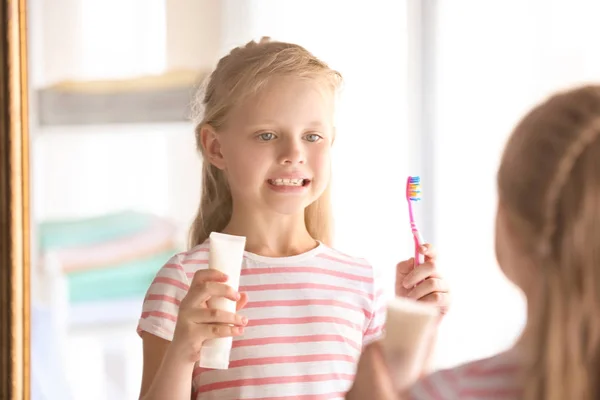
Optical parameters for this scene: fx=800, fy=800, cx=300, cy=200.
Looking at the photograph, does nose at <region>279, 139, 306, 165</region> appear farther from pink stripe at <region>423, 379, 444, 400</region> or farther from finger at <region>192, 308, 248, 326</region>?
pink stripe at <region>423, 379, 444, 400</region>

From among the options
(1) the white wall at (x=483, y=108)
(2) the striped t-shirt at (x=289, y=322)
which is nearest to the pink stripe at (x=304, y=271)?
(2) the striped t-shirt at (x=289, y=322)

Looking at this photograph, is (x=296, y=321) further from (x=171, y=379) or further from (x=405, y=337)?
(x=405, y=337)

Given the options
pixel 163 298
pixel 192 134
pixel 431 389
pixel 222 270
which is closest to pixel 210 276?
pixel 222 270

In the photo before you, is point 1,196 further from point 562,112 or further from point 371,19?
point 562,112

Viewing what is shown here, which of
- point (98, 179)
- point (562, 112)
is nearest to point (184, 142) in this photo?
point (98, 179)

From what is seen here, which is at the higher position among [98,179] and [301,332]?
[98,179]

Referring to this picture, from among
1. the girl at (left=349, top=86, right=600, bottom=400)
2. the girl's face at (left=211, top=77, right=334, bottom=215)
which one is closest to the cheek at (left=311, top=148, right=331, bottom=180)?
the girl's face at (left=211, top=77, right=334, bottom=215)

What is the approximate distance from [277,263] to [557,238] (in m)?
0.39

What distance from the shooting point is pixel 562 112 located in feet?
1.69

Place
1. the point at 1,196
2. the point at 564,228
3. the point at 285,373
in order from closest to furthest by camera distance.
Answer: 1. the point at 564,228
2. the point at 285,373
3. the point at 1,196

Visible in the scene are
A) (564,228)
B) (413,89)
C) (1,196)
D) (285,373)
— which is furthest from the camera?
(413,89)

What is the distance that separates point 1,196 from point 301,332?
0.39 metres

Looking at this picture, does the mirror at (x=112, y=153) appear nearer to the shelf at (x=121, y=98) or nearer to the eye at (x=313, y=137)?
the shelf at (x=121, y=98)

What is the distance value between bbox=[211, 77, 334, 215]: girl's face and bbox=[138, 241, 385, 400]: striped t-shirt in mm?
73
